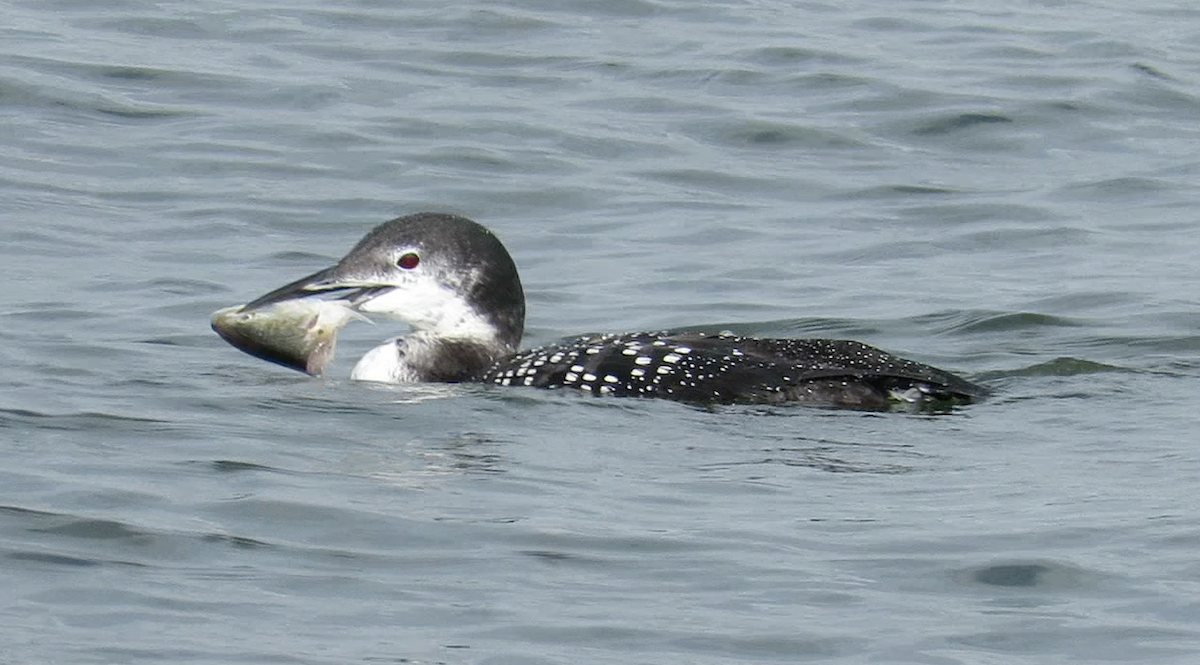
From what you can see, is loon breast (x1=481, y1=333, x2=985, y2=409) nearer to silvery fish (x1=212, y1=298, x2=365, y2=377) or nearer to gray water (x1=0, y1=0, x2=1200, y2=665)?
gray water (x1=0, y1=0, x2=1200, y2=665)

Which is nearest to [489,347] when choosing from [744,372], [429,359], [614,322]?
[429,359]

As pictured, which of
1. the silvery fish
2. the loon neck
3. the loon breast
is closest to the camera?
the loon breast

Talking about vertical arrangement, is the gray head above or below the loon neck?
above

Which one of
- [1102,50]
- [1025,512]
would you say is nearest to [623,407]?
[1025,512]

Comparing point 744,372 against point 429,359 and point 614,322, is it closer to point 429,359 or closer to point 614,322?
point 429,359

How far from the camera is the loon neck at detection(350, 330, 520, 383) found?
320 inches

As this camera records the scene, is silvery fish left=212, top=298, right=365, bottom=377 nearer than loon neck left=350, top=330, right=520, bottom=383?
Yes

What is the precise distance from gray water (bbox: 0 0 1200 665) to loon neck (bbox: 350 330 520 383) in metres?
0.19

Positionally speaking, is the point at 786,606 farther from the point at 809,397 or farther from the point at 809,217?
the point at 809,217

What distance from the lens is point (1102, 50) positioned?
1388 centimetres

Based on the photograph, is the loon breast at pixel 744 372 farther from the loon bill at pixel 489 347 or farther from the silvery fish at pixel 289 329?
the silvery fish at pixel 289 329

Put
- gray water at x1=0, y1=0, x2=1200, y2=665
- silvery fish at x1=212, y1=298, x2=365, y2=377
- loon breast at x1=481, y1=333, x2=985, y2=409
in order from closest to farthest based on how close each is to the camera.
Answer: gray water at x1=0, y1=0, x2=1200, y2=665, loon breast at x1=481, y1=333, x2=985, y2=409, silvery fish at x1=212, y1=298, x2=365, y2=377

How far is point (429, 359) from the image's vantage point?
8.15 m

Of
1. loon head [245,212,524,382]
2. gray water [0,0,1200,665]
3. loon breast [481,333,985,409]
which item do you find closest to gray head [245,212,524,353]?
loon head [245,212,524,382]
